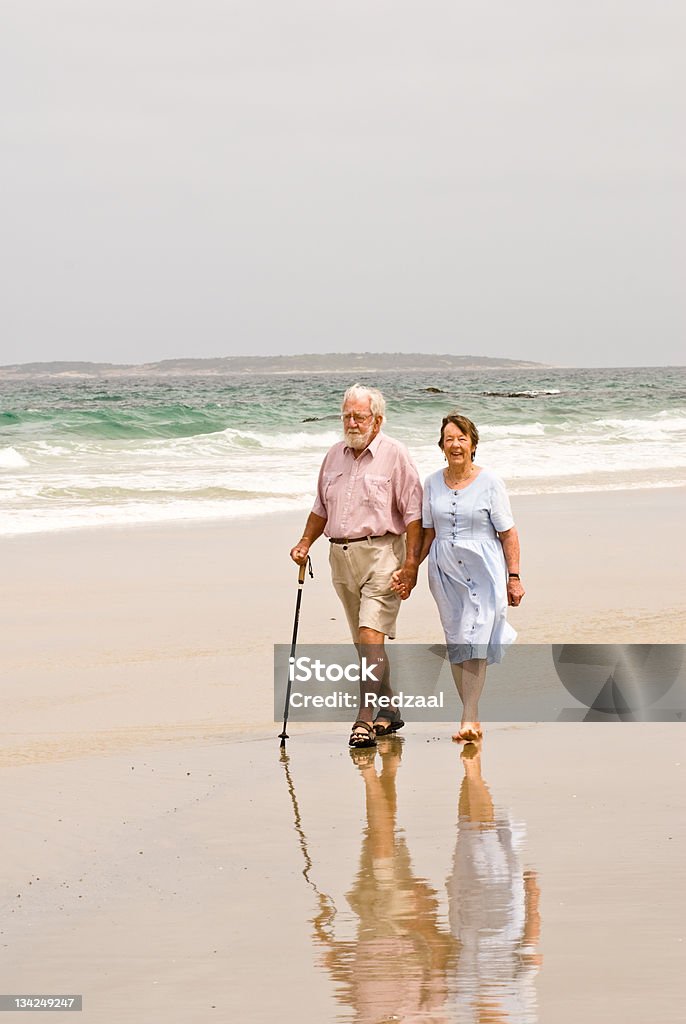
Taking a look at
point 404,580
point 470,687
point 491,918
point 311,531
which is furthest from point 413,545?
point 491,918

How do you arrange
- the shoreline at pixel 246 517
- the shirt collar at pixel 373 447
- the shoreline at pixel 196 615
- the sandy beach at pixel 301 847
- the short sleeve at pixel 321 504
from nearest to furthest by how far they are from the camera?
the sandy beach at pixel 301 847 < the shirt collar at pixel 373 447 < the short sleeve at pixel 321 504 < the shoreline at pixel 196 615 < the shoreline at pixel 246 517

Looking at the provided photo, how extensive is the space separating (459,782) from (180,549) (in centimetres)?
672

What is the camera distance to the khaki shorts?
227 inches

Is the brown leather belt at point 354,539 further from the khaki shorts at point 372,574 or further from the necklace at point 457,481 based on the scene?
the necklace at point 457,481


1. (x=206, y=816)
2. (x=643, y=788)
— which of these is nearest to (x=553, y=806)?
(x=643, y=788)

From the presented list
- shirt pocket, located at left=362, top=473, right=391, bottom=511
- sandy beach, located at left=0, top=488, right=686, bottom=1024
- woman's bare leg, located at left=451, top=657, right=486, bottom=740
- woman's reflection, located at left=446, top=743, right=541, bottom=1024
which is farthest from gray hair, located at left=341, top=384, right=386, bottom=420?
woman's reflection, located at left=446, top=743, right=541, bottom=1024

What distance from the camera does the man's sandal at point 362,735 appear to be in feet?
18.4

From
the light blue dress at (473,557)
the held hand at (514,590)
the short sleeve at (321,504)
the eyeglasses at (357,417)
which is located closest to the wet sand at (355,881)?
the light blue dress at (473,557)

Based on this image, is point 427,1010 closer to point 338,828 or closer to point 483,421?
point 338,828

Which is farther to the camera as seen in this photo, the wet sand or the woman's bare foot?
the woman's bare foot

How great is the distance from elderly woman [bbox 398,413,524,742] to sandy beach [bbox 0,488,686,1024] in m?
0.35

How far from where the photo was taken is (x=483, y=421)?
1711 inches

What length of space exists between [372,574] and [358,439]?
0.57 m

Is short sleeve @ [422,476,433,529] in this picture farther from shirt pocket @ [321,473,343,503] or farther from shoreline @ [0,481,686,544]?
shoreline @ [0,481,686,544]
